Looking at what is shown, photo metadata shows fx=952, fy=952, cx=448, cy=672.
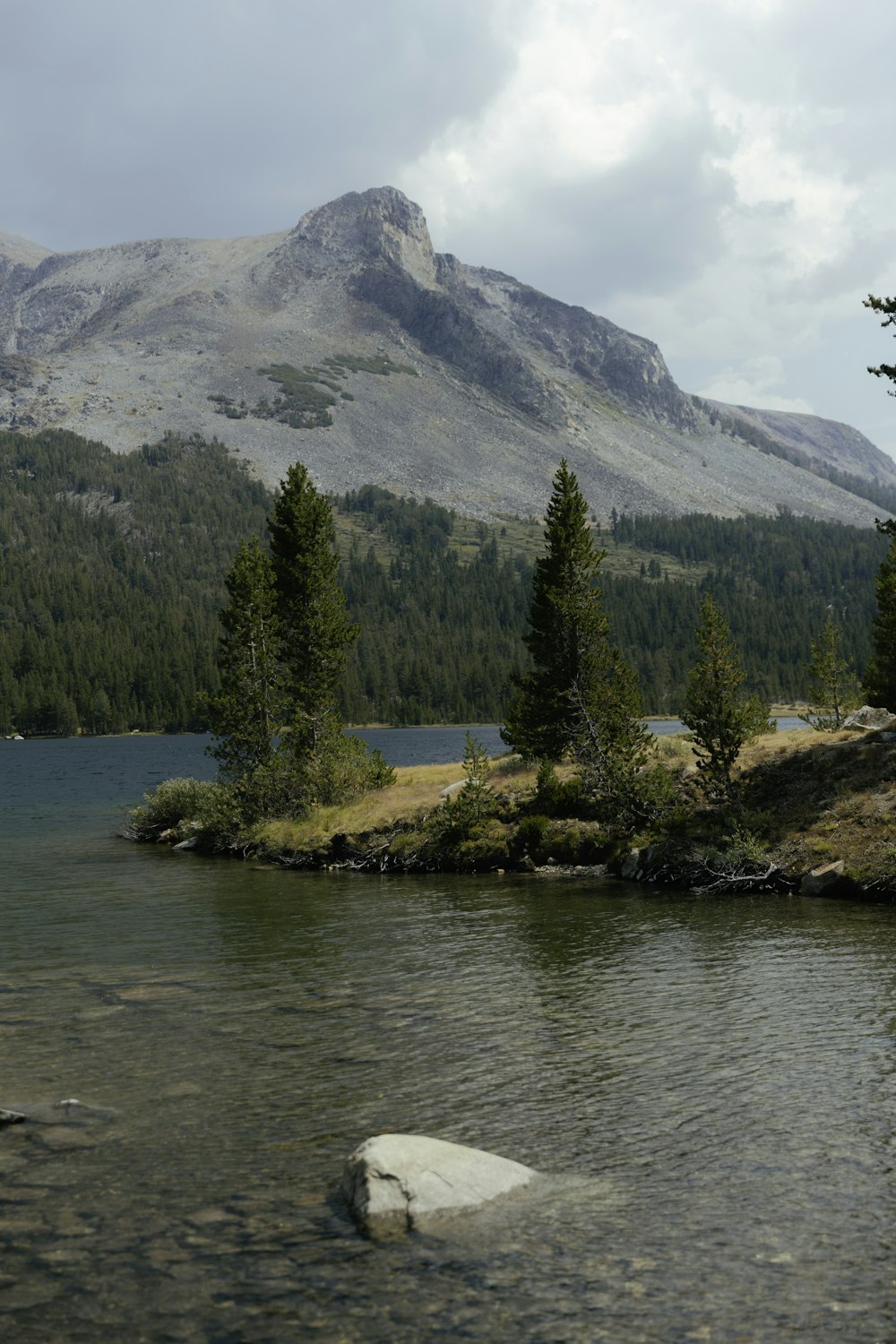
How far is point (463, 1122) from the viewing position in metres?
15.1

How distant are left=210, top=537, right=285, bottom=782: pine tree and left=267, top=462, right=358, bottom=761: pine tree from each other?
4.63 feet

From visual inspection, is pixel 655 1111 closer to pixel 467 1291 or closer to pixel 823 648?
pixel 467 1291

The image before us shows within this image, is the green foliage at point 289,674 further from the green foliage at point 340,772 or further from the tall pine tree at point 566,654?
the tall pine tree at point 566,654

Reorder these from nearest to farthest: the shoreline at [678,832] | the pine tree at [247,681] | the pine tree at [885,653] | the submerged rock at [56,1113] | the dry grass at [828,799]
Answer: the submerged rock at [56,1113], the dry grass at [828,799], the shoreline at [678,832], the pine tree at [247,681], the pine tree at [885,653]

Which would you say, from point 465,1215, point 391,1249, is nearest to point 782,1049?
point 465,1215

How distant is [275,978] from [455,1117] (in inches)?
432

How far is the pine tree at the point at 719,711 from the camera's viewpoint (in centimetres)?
4266

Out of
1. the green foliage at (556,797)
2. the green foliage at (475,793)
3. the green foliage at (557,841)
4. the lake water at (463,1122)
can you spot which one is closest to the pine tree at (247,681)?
the green foliage at (475,793)

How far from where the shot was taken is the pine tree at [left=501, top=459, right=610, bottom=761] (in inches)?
2174

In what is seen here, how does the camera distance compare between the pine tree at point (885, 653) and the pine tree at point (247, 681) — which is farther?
the pine tree at point (885, 653)

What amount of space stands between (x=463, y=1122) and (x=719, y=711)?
30.6m

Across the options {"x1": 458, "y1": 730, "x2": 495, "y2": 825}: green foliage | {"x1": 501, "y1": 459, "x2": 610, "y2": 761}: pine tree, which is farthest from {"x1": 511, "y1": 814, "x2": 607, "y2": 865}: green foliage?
{"x1": 501, "y1": 459, "x2": 610, "y2": 761}: pine tree

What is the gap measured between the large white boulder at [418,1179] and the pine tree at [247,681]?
4495 cm

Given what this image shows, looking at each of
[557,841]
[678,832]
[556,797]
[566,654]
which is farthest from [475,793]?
[566,654]
